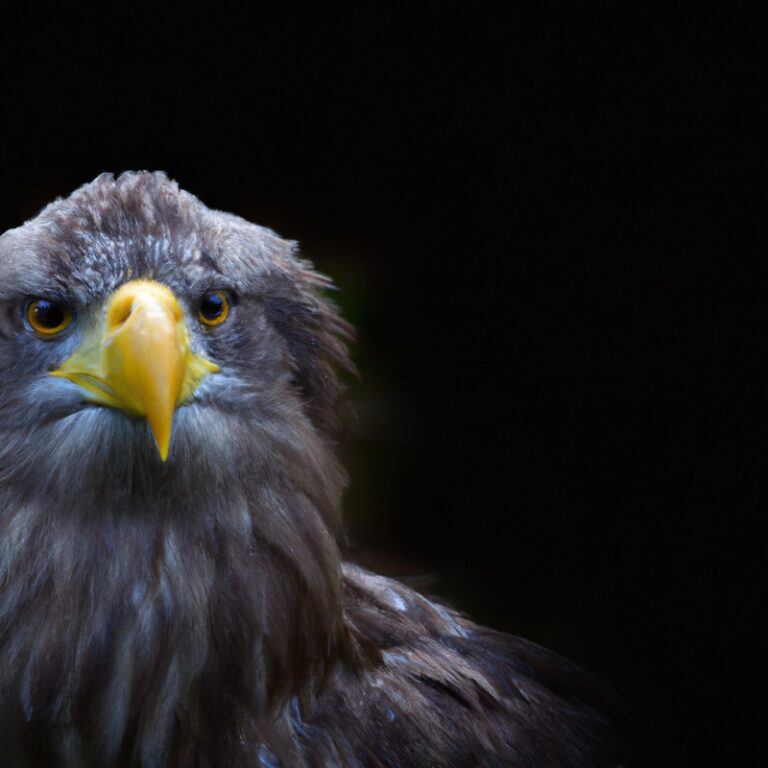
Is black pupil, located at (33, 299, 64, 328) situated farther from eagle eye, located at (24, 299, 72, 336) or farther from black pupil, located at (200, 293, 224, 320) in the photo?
black pupil, located at (200, 293, 224, 320)

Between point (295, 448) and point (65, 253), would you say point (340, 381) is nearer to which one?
point (295, 448)

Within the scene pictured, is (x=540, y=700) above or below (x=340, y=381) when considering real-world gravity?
below

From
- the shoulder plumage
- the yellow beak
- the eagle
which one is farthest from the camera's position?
the shoulder plumage

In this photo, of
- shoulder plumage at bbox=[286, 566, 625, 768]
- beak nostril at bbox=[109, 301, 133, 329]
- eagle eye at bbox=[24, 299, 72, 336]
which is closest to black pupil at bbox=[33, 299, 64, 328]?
eagle eye at bbox=[24, 299, 72, 336]

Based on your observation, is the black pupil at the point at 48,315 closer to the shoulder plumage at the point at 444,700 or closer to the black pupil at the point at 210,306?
the black pupil at the point at 210,306

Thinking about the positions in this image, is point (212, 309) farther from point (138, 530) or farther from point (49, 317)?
point (138, 530)

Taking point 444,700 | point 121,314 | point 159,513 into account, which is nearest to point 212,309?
point 121,314

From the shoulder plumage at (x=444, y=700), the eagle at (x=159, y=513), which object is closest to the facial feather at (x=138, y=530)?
the eagle at (x=159, y=513)

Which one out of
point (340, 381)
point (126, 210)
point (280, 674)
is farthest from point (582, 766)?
point (126, 210)
